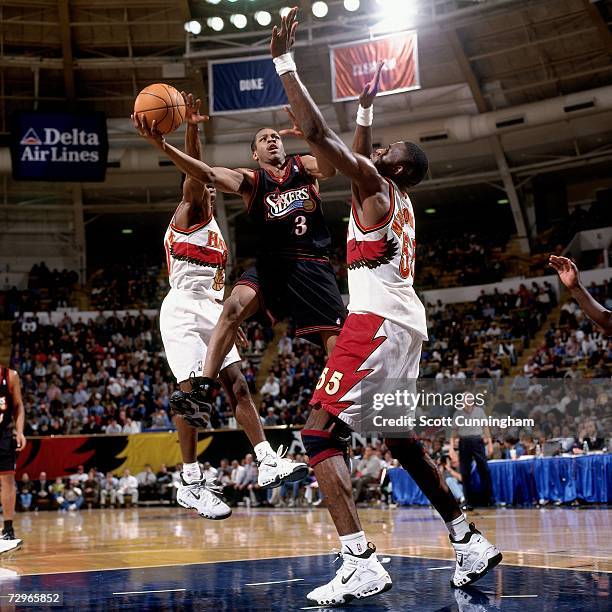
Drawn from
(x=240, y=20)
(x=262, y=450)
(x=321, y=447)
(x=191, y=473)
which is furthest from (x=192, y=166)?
(x=240, y=20)

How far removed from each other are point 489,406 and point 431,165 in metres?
14.2

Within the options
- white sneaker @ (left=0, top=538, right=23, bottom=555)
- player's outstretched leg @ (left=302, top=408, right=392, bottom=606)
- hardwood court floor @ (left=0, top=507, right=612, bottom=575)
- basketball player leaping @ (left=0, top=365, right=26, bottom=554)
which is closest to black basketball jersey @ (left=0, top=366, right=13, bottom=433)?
basketball player leaping @ (left=0, top=365, right=26, bottom=554)

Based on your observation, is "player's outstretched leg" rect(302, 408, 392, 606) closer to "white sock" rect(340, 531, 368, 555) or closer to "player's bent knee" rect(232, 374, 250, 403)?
"white sock" rect(340, 531, 368, 555)

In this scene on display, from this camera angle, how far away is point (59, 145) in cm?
2391

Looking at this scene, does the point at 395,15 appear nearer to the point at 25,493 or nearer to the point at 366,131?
the point at 25,493

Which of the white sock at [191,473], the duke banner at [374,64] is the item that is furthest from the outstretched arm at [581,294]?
the duke banner at [374,64]

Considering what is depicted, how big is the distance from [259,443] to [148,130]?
7.08 feet

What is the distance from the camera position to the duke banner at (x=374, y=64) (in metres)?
20.9

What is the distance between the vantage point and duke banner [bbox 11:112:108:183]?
23.8 m

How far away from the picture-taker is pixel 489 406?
15.2 metres

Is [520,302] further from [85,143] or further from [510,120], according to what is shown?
[85,143]

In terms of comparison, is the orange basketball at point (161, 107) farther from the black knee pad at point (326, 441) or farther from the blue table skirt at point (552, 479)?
the blue table skirt at point (552, 479)

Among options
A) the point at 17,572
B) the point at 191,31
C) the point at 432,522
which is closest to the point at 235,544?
the point at 17,572

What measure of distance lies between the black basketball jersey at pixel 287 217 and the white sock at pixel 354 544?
6.36ft
